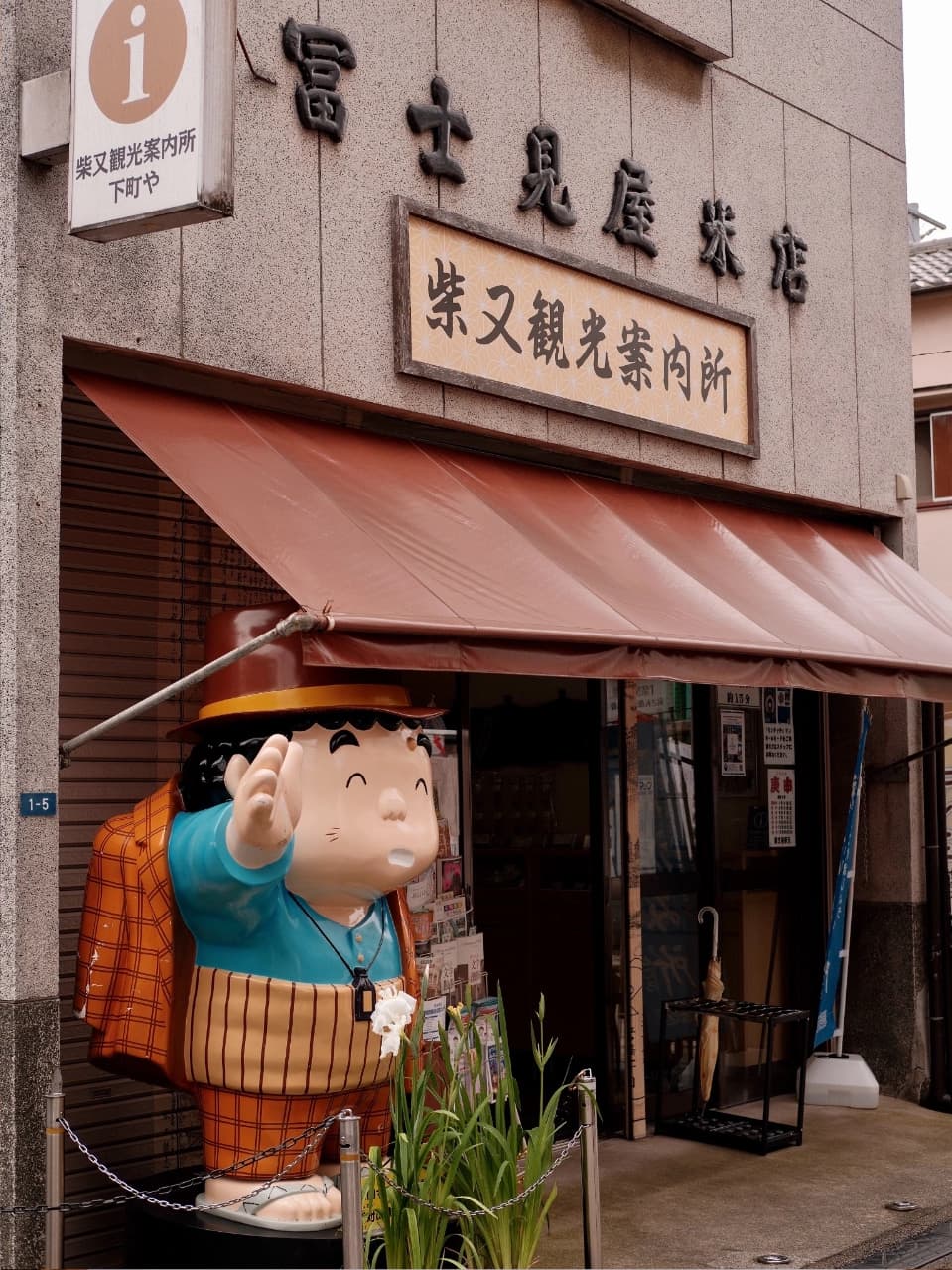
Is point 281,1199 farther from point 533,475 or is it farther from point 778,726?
point 778,726

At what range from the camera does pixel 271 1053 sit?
5441mm

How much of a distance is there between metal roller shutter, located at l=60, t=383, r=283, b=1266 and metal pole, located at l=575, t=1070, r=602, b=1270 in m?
1.89

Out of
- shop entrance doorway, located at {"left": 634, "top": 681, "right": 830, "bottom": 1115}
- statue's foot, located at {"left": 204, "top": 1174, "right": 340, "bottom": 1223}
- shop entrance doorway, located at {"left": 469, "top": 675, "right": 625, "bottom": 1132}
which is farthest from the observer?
shop entrance doorway, located at {"left": 634, "top": 681, "right": 830, "bottom": 1115}

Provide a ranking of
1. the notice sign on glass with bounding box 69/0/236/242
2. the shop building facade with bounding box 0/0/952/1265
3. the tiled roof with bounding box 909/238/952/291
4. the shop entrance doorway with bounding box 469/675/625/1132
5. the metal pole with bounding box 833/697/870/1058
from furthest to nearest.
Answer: the tiled roof with bounding box 909/238/952/291
the metal pole with bounding box 833/697/870/1058
the shop entrance doorway with bounding box 469/675/625/1132
the shop building facade with bounding box 0/0/952/1265
the notice sign on glass with bounding box 69/0/236/242

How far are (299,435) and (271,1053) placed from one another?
2.57 metres

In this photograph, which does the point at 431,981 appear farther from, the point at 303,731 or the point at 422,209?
the point at 422,209

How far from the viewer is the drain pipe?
10.0 metres

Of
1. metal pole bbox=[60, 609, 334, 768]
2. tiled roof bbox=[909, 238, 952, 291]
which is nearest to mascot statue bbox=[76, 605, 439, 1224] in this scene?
metal pole bbox=[60, 609, 334, 768]

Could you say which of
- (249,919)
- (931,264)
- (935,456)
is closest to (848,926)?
(249,919)

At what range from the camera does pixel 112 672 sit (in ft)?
21.1

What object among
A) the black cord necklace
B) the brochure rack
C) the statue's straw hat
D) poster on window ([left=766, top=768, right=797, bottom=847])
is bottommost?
the brochure rack

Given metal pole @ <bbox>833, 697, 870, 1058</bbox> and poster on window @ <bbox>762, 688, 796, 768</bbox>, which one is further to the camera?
poster on window @ <bbox>762, 688, 796, 768</bbox>

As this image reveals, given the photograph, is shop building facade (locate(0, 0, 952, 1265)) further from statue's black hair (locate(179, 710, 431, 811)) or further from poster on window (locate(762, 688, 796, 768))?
statue's black hair (locate(179, 710, 431, 811))

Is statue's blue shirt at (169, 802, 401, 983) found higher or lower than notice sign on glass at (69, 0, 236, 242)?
lower
